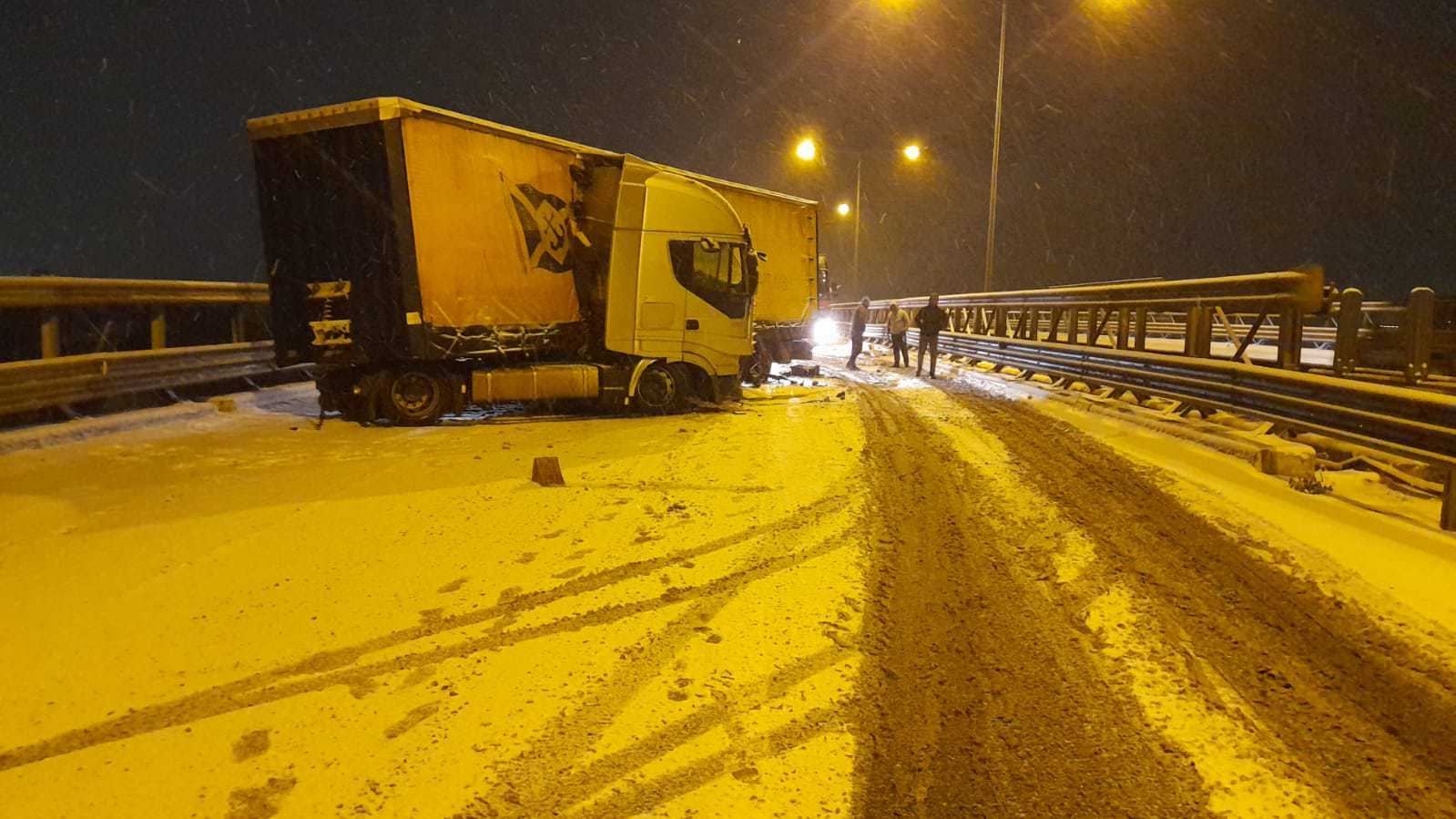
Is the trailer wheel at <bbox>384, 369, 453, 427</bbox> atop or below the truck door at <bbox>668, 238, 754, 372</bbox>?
below

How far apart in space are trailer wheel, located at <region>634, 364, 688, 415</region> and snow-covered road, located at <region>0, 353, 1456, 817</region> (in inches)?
172

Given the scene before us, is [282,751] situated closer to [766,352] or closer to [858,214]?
[766,352]

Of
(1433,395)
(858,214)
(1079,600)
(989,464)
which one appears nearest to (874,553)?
(1079,600)

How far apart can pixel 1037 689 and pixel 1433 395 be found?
466 cm

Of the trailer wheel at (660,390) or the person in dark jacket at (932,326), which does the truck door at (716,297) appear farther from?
the person in dark jacket at (932,326)

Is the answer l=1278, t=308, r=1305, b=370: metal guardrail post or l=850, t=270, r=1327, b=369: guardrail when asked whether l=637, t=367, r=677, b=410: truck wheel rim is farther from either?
l=1278, t=308, r=1305, b=370: metal guardrail post

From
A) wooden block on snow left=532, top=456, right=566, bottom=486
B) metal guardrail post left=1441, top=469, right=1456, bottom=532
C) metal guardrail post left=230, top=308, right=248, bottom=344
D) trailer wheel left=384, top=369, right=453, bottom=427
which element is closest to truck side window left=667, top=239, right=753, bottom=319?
trailer wheel left=384, top=369, right=453, bottom=427

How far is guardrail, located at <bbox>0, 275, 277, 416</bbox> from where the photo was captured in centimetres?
879

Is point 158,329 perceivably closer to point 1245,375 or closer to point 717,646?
point 717,646

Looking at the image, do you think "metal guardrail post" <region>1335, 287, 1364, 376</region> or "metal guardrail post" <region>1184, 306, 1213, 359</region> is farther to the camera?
"metal guardrail post" <region>1184, 306, 1213, 359</region>

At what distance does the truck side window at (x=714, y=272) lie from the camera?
11.4 meters

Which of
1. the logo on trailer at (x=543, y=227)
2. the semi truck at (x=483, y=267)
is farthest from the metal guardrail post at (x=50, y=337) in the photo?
the logo on trailer at (x=543, y=227)

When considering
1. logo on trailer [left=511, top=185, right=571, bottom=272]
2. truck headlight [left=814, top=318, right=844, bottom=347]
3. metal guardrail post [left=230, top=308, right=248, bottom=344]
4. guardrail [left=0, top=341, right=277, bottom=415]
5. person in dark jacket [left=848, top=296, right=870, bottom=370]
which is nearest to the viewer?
guardrail [left=0, top=341, right=277, bottom=415]

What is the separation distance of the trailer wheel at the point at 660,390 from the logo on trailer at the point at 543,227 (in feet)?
6.41
